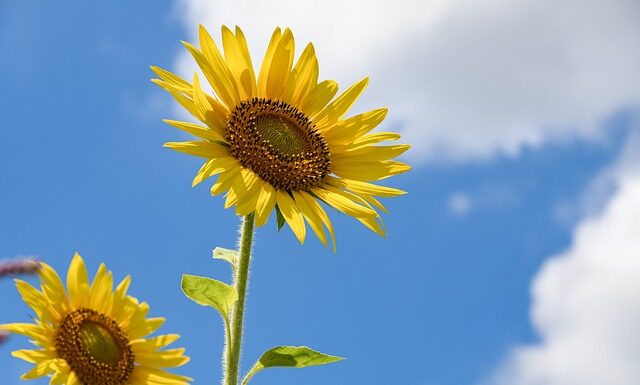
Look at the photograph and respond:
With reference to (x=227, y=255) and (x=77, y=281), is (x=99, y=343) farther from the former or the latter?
(x=227, y=255)

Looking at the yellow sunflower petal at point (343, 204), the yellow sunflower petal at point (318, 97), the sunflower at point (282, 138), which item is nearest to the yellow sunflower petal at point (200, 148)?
the sunflower at point (282, 138)

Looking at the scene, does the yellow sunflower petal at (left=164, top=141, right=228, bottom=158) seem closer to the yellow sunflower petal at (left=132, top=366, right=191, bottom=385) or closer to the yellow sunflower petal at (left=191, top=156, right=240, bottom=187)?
the yellow sunflower petal at (left=191, top=156, right=240, bottom=187)

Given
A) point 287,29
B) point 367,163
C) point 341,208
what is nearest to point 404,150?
point 367,163

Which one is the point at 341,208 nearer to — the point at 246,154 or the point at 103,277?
the point at 246,154

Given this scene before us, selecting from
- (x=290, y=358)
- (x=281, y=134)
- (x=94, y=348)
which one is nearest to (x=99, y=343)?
(x=94, y=348)

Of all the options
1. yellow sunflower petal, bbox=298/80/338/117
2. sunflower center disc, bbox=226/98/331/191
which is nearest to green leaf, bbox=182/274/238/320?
sunflower center disc, bbox=226/98/331/191

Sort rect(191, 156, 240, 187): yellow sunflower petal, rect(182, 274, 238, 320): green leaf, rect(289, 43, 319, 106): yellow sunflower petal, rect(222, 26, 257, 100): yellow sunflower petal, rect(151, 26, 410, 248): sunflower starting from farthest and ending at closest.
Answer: rect(289, 43, 319, 106): yellow sunflower petal → rect(222, 26, 257, 100): yellow sunflower petal → rect(151, 26, 410, 248): sunflower → rect(191, 156, 240, 187): yellow sunflower petal → rect(182, 274, 238, 320): green leaf
